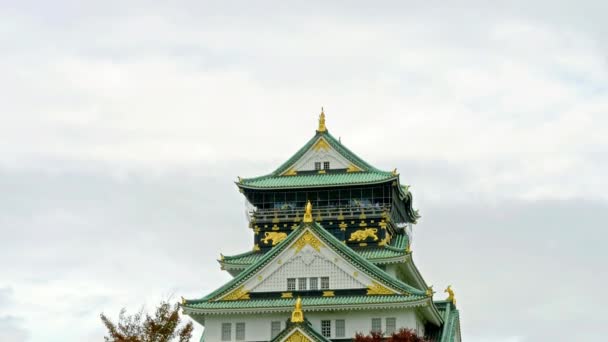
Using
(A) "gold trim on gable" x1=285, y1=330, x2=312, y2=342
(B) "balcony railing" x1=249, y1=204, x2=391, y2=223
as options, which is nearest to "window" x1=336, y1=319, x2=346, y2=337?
(A) "gold trim on gable" x1=285, y1=330, x2=312, y2=342

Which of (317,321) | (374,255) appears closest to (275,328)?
(317,321)

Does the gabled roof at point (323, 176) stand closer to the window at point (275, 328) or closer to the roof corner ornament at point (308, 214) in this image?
the roof corner ornament at point (308, 214)

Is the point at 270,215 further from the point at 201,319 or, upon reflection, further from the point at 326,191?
the point at 201,319

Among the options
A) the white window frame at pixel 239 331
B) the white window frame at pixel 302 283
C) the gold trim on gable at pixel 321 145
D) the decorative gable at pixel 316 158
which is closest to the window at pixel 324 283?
the white window frame at pixel 302 283

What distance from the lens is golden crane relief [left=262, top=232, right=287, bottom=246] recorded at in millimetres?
79950

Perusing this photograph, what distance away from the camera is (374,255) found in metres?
76.4

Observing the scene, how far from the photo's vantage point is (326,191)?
80.5 m

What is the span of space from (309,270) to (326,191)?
367 inches

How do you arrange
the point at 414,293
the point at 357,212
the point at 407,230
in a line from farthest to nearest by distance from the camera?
the point at 407,230 → the point at 357,212 → the point at 414,293

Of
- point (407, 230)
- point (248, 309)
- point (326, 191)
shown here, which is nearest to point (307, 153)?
point (326, 191)

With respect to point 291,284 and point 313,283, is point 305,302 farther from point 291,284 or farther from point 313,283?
point 291,284

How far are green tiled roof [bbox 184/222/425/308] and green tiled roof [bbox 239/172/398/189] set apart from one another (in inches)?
284

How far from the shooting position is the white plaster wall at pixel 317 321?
7031cm

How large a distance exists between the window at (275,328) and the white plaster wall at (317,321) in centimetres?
20
